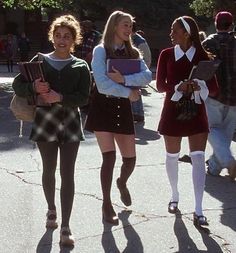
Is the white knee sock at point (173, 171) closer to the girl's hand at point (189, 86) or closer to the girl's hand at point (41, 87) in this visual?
the girl's hand at point (189, 86)

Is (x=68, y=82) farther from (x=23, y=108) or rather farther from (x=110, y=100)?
(x=110, y=100)

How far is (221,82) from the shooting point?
662 cm

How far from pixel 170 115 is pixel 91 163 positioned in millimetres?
2575

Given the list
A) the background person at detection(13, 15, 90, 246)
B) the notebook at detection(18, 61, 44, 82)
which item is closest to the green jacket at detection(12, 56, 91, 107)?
the background person at detection(13, 15, 90, 246)

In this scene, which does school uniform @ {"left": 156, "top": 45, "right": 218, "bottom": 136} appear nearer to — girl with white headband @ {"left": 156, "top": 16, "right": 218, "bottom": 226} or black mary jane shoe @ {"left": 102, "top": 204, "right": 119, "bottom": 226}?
girl with white headband @ {"left": 156, "top": 16, "right": 218, "bottom": 226}

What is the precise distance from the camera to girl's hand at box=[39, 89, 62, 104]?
179 inches

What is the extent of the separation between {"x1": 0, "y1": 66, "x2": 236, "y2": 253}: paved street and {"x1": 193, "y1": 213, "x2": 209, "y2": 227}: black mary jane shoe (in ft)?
0.17

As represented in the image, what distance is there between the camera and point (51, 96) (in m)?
4.55

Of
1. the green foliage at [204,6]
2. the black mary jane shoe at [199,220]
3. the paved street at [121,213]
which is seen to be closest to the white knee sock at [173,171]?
the paved street at [121,213]

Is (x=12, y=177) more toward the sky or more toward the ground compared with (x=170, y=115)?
more toward the ground

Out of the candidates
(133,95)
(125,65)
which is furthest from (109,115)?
(125,65)

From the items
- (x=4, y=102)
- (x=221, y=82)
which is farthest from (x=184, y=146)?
(x=4, y=102)

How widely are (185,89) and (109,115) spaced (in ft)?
2.25

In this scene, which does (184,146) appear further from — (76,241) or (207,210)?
(76,241)
